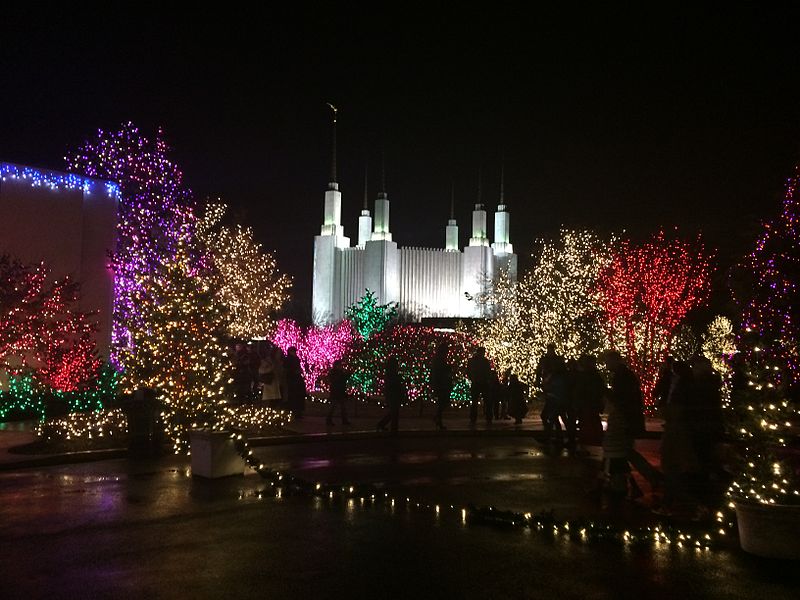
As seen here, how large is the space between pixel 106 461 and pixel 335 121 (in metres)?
88.4

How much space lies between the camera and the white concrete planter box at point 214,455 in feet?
38.7

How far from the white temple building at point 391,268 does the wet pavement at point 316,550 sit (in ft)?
267

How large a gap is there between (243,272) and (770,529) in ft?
126

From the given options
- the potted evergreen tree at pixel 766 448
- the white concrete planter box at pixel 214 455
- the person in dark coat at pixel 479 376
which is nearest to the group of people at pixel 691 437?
the potted evergreen tree at pixel 766 448

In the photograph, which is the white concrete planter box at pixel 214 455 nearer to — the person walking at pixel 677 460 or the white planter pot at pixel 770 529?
the person walking at pixel 677 460

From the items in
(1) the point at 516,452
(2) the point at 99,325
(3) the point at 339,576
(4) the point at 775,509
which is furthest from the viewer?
(2) the point at 99,325

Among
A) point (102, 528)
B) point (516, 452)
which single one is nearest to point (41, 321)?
point (516, 452)

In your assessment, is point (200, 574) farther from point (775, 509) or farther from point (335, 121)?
point (335, 121)

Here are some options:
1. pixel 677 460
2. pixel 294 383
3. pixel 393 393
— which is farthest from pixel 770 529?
pixel 294 383

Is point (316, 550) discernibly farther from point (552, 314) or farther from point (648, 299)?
point (648, 299)

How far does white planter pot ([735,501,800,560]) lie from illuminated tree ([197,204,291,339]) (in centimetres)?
3105

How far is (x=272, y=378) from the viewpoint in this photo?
2170cm

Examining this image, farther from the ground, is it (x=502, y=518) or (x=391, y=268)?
(x=391, y=268)

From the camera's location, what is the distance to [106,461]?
14141 millimetres
